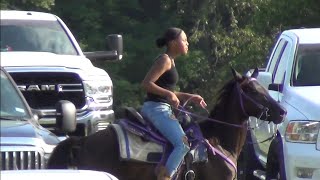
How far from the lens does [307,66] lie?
1302 cm

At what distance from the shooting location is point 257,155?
14.0 metres

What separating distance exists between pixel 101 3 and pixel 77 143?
2564cm

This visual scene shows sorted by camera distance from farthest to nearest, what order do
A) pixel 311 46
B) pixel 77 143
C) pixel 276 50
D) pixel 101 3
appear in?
pixel 101 3, pixel 276 50, pixel 311 46, pixel 77 143

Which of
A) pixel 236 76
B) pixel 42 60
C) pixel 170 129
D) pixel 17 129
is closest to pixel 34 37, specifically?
pixel 42 60

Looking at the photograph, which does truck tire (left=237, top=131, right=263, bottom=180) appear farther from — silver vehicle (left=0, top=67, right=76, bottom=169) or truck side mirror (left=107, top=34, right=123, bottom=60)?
silver vehicle (left=0, top=67, right=76, bottom=169)

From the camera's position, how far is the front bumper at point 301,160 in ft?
37.5

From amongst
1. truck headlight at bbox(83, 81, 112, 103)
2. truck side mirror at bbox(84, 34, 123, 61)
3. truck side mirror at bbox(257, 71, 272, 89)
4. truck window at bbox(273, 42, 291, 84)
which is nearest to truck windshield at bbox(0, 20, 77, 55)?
truck side mirror at bbox(84, 34, 123, 61)

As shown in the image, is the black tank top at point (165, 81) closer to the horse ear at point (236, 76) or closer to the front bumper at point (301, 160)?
the horse ear at point (236, 76)

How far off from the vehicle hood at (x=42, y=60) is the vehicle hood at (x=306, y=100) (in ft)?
10.8

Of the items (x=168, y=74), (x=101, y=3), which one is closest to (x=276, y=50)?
(x=168, y=74)

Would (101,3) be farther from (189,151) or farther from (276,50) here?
(189,151)

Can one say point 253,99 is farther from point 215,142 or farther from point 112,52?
point 112,52

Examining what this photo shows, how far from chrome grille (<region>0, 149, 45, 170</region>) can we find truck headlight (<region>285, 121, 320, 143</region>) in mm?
3151

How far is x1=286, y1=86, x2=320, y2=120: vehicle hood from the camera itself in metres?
11.6
